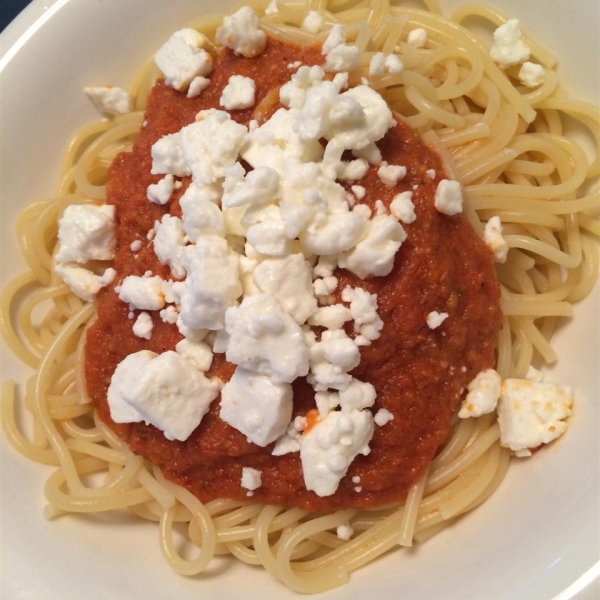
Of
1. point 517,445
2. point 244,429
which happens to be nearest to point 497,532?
point 517,445

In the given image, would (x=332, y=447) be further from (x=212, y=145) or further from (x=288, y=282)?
(x=212, y=145)

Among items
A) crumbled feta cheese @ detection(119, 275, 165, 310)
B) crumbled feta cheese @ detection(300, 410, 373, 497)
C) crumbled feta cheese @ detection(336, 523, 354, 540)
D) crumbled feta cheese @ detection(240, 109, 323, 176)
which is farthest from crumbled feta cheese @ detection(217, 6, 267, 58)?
crumbled feta cheese @ detection(336, 523, 354, 540)

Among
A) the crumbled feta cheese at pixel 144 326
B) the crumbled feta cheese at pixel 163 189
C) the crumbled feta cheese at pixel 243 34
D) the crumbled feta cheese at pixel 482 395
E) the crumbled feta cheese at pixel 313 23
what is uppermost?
the crumbled feta cheese at pixel 243 34

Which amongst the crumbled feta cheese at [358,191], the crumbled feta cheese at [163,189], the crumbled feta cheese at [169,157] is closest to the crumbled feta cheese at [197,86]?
the crumbled feta cheese at [169,157]

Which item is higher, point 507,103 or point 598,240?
point 507,103

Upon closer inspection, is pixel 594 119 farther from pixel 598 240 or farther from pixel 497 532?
pixel 497 532

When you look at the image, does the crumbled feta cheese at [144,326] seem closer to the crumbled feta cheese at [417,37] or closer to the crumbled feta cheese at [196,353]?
the crumbled feta cheese at [196,353]
